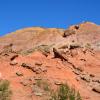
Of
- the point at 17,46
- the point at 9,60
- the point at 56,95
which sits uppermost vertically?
the point at 17,46

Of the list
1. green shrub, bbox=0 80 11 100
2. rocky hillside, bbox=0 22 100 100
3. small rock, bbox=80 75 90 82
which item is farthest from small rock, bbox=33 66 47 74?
green shrub, bbox=0 80 11 100

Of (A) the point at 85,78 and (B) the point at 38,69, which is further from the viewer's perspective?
(A) the point at 85,78

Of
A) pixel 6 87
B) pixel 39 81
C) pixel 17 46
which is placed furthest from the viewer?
pixel 17 46

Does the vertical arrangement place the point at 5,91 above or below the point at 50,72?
below

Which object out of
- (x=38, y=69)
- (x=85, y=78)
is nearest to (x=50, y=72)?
(x=38, y=69)

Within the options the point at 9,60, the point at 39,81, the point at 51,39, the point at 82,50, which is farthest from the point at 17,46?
the point at 39,81

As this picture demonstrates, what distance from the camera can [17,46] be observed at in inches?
2714

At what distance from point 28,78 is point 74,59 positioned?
831 centimetres

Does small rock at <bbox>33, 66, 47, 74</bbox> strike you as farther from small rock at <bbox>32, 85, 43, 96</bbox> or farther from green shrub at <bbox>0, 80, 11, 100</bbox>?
green shrub at <bbox>0, 80, 11, 100</bbox>

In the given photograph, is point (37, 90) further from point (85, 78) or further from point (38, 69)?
point (85, 78)

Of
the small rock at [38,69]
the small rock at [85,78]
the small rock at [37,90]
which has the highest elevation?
the small rock at [38,69]

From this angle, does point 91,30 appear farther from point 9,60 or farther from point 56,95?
point 56,95

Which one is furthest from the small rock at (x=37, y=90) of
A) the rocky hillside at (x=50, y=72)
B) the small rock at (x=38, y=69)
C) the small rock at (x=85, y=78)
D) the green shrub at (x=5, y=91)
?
the small rock at (x=85, y=78)

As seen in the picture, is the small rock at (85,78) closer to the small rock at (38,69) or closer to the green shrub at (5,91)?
the small rock at (38,69)
